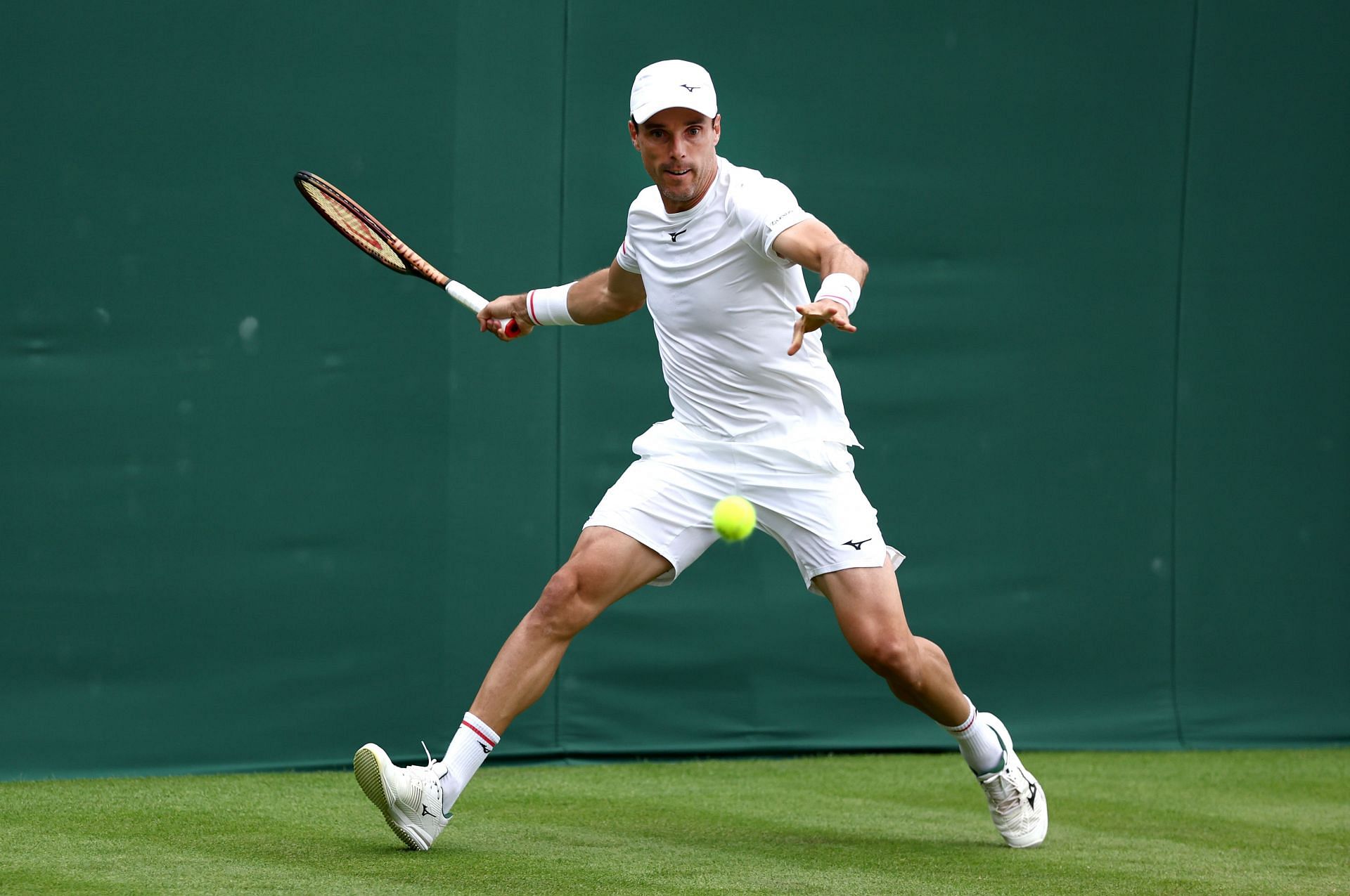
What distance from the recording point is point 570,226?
5.64m


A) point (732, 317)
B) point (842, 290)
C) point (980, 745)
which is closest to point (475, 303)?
point (732, 317)

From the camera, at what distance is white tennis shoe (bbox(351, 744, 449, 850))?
12.0 ft

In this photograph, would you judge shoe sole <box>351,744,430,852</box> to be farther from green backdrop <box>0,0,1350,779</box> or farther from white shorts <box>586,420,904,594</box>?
green backdrop <box>0,0,1350,779</box>

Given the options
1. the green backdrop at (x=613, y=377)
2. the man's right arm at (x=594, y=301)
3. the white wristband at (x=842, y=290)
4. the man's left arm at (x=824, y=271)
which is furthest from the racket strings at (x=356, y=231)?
the white wristband at (x=842, y=290)

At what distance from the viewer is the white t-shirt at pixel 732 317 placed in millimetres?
3947

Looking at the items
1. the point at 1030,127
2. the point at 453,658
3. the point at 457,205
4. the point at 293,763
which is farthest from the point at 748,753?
the point at 1030,127

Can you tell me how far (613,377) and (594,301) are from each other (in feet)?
4.43

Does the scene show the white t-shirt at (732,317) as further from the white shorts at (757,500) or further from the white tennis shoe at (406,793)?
the white tennis shoe at (406,793)

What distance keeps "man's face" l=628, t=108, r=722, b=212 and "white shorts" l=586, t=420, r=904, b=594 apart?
58cm

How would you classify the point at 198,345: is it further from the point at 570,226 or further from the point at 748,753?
the point at 748,753

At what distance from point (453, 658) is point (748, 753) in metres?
1.11

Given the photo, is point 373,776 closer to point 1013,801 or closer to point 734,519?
point 734,519

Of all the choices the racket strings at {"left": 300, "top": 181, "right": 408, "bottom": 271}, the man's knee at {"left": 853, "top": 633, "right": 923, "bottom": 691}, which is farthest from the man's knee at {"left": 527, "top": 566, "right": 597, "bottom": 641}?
the racket strings at {"left": 300, "top": 181, "right": 408, "bottom": 271}

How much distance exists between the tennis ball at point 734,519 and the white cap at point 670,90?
897 mm
